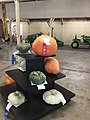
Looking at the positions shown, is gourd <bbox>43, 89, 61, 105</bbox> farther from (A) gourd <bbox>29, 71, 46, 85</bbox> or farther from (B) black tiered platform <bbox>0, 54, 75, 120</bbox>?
(A) gourd <bbox>29, 71, 46, 85</bbox>

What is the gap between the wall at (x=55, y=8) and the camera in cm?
664

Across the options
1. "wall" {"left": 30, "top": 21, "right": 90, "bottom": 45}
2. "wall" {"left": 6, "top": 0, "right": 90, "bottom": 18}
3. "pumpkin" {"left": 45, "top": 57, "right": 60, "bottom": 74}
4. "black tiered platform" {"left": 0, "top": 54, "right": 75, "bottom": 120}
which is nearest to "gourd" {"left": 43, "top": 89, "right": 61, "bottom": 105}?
"black tiered platform" {"left": 0, "top": 54, "right": 75, "bottom": 120}

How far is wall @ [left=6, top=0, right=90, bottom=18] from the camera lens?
6637 millimetres

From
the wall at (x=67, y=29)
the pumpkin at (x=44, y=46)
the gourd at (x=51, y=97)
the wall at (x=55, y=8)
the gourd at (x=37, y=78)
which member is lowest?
the gourd at (x=51, y=97)

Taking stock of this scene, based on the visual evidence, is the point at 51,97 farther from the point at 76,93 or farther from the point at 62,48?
the point at 62,48

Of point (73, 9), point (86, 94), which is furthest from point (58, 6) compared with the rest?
point (86, 94)

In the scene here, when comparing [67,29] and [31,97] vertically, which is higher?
[67,29]

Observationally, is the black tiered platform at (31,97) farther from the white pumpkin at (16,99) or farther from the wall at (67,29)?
the wall at (67,29)

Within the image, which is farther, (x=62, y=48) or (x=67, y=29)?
(x=67, y=29)

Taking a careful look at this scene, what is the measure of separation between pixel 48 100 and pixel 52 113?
10.9 inches

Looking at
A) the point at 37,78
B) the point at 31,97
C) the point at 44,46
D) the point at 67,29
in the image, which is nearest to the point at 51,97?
the point at 31,97

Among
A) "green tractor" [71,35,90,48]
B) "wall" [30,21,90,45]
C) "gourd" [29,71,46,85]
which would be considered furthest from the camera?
"wall" [30,21,90,45]

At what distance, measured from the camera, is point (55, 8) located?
7.10 metres

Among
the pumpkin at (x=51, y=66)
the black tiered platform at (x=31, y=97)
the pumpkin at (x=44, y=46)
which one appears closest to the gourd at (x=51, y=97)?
the black tiered platform at (x=31, y=97)
